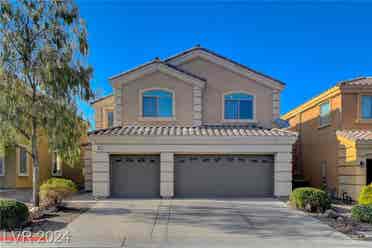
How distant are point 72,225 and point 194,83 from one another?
30.0ft

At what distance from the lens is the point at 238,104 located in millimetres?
16062

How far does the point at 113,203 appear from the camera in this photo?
41.1ft

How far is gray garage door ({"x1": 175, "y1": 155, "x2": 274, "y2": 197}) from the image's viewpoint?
14.3 metres

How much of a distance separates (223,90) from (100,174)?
7448mm

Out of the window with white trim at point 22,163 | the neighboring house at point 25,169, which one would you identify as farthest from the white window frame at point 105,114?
the window with white trim at point 22,163

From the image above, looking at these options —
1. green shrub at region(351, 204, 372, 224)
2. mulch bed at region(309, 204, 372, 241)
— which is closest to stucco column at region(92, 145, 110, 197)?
mulch bed at region(309, 204, 372, 241)

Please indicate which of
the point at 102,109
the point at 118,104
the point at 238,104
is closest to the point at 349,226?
the point at 238,104

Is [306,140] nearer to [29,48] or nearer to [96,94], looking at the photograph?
[96,94]

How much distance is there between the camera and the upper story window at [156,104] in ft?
51.1

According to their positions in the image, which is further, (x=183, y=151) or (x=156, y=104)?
(x=156, y=104)

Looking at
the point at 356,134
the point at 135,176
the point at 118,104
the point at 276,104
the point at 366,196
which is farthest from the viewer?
the point at 276,104

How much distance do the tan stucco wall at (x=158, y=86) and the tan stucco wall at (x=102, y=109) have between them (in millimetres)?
6819

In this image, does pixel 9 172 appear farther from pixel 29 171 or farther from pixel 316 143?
pixel 316 143

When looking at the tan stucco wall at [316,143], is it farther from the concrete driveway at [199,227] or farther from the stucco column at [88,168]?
the stucco column at [88,168]
